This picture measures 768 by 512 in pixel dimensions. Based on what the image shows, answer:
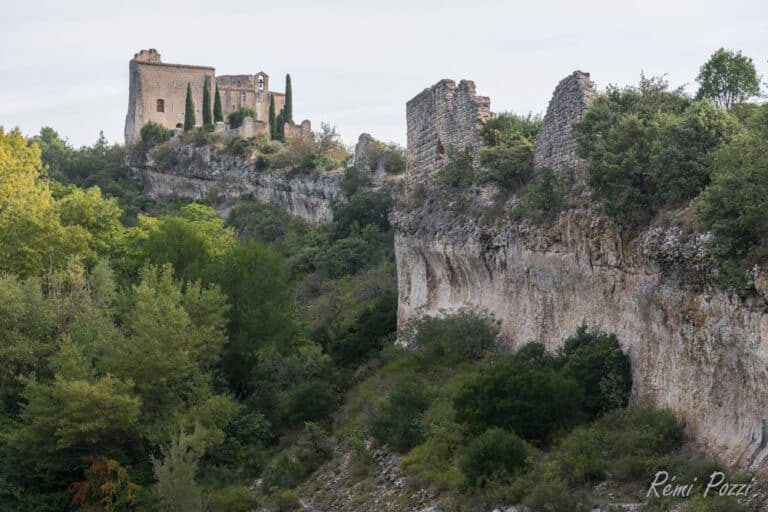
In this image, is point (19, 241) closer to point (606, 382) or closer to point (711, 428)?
point (606, 382)

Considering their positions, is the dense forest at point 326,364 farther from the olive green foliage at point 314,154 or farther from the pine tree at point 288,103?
the pine tree at point 288,103

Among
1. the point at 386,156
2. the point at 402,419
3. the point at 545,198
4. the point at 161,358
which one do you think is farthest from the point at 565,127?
the point at 386,156

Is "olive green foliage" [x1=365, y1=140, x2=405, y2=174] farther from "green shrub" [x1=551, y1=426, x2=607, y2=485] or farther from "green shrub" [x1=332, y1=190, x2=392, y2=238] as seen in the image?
"green shrub" [x1=551, y1=426, x2=607, y2=485]

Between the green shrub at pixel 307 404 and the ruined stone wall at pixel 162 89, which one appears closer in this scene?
the green shrub at pixel 307 404

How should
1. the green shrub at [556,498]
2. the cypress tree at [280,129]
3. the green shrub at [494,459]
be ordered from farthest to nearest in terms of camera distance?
the cypress tree at [280,129] < the green shrub at [494,459] < the green shrub at [556,498]

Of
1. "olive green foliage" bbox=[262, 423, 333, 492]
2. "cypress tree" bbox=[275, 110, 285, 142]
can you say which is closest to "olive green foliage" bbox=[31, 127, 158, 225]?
"cypress tree" bbox=[275, 110, 285, 142]

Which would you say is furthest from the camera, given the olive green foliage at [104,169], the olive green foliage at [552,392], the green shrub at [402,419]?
the olive green foliage at [104,169]

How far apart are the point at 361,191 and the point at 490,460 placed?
2864 centimetres

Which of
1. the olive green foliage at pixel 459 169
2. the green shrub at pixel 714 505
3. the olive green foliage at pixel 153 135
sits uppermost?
the olive green foliage at pixel 153 135

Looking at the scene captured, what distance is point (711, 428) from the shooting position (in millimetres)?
13602

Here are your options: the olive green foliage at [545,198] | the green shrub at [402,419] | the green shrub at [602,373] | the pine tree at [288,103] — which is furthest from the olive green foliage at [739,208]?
the pine tree at [288,103]

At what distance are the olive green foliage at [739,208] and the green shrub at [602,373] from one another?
3142 mm

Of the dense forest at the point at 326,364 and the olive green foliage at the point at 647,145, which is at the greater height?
the olive green foliage at the point at 647,145

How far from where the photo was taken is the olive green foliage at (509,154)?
22.1 meters
